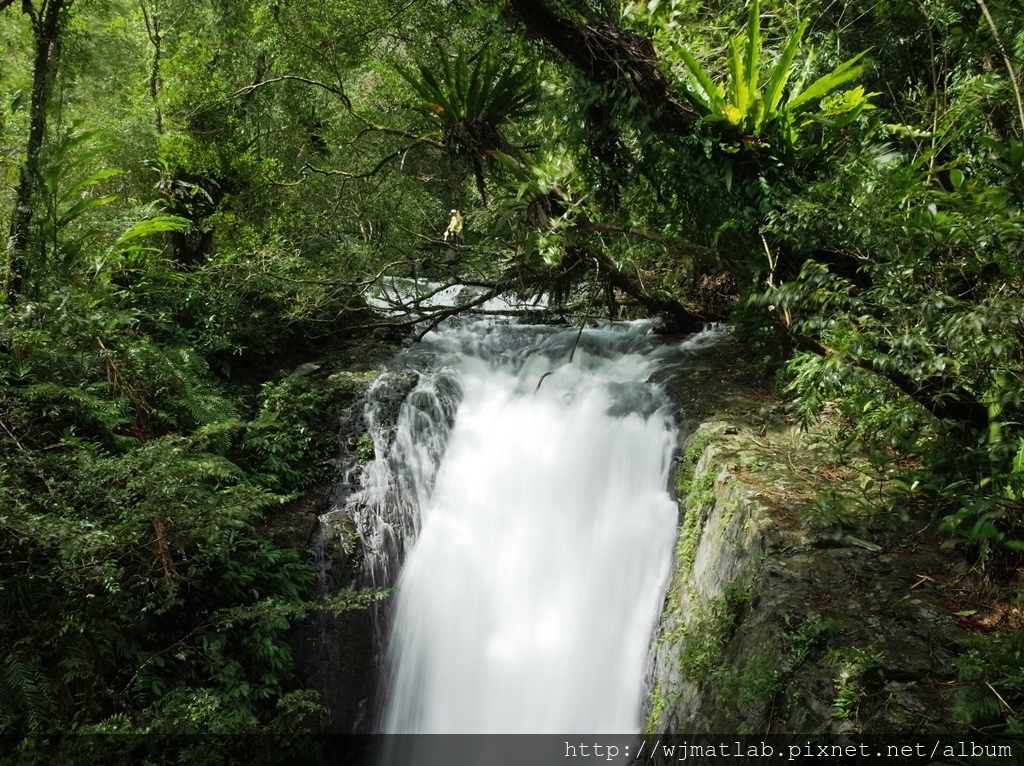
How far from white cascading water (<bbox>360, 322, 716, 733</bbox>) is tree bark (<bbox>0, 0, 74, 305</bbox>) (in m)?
3.69

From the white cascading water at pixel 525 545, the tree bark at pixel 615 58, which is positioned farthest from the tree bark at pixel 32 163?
the tree bark at pixel 615 58

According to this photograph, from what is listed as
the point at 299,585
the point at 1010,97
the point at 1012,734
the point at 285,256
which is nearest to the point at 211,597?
the point at 299,585

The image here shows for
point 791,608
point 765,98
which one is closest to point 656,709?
point 791,608

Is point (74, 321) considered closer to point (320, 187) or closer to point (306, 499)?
point (306, 499)

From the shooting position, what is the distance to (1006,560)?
3252 millimetres

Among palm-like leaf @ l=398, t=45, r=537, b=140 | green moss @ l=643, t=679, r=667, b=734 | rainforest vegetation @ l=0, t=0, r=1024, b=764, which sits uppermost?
palm-like leaf @ l=398, t=45, r=537, b=140

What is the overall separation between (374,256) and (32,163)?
3.70 meters

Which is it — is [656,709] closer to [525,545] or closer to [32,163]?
[525,545]

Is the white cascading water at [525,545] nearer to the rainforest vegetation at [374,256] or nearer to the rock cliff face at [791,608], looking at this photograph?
the rock cliff face at [791,608]

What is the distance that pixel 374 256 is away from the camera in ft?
27.0

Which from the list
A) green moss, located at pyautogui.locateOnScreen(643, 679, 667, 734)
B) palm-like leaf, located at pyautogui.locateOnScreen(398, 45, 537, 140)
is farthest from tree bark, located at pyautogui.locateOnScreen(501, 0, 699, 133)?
green moss, located at pyautogui.locateOnScreen(643, 679, 667, 734)

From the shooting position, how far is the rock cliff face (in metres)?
2.91

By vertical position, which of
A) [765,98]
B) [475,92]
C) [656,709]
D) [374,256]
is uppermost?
[475,92]

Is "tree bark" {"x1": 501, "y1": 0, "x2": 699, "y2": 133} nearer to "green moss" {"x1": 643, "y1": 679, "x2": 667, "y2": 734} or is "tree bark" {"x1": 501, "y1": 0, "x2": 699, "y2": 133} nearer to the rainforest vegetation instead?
the rainforest vegetation
